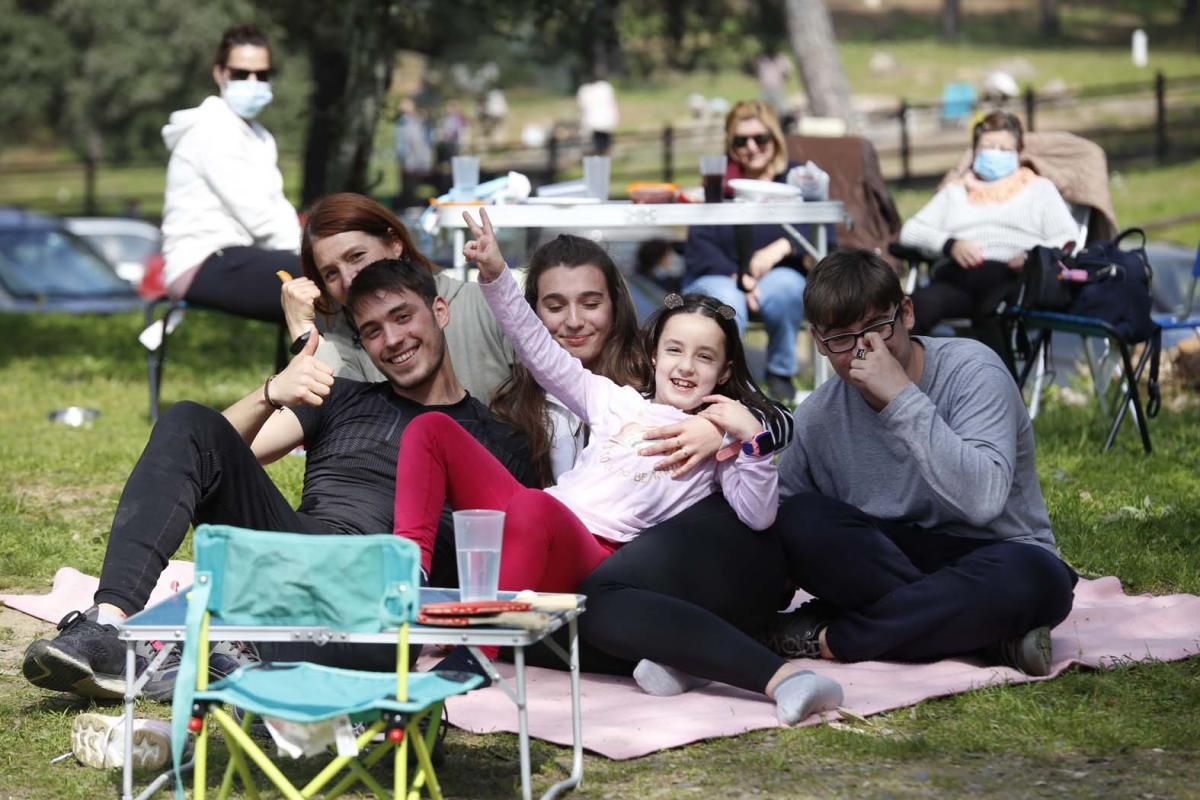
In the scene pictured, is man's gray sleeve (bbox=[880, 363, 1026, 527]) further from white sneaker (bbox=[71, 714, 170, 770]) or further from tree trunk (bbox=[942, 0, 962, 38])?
tree trunk (bbox=[942, 0, 962, 38])

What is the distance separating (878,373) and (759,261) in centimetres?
462

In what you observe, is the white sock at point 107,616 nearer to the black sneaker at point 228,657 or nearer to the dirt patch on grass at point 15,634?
the black sneaker at point 228,657

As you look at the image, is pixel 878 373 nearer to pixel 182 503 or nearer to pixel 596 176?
pixel 182 503

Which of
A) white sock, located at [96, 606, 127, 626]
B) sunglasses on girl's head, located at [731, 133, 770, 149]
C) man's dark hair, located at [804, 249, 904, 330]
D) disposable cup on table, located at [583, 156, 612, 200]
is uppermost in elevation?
sunglasses on girl's head, located at [731, 133, 770, 149]

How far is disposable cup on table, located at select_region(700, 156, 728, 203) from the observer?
797 cm

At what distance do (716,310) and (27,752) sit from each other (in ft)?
6.64

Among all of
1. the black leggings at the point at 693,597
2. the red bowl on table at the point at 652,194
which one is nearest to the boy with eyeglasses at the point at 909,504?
the black leggings at the point at 693,597

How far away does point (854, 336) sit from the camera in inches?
169

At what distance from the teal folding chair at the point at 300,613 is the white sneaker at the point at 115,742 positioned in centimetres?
55

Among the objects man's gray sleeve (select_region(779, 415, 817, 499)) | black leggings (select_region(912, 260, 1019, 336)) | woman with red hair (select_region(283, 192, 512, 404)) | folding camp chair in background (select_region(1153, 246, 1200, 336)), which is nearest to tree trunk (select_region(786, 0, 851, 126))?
folding camp chair in background (select_region(1153, 246, 1200, 336))

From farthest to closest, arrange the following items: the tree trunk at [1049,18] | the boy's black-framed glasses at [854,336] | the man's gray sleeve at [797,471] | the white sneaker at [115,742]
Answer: the tree trunk at [1049,18] → the man's gray sleeve at [797,471] → the boy's black-framed glasses at [854,336] → the white sneaker at [115,742]

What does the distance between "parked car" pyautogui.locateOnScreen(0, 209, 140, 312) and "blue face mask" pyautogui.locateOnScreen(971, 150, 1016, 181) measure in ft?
30.3

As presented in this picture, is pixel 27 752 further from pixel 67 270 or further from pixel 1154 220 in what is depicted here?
pixel 1154 220

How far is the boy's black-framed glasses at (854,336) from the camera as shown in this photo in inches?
169
